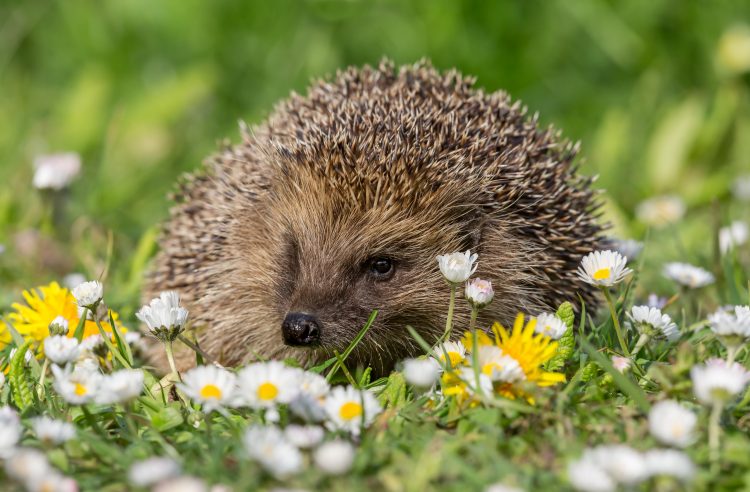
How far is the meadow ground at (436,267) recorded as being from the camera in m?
1.91

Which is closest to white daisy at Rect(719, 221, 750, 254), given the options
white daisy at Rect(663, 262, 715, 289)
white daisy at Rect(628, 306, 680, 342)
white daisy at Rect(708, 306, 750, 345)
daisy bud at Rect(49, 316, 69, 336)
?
white daisy at Rect(663, 262, 715, 289)

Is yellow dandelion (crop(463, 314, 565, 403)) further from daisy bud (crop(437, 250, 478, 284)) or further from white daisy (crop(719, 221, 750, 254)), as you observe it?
white daisy (crop(719, 221, 750, 254))

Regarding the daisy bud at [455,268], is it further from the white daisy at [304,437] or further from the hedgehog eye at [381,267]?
the white daisy at [304,437]

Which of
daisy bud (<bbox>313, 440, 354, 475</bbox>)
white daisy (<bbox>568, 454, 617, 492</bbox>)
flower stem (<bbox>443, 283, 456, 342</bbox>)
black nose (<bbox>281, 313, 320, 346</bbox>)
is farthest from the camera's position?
black nose (<bbox>281, 313, 320, 346</bbox>)

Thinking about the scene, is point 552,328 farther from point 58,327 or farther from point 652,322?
point 58,327

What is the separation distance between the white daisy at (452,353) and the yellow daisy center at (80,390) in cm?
82

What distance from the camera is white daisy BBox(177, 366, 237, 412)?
201 centimetres

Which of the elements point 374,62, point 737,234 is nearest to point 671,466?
point 737,234

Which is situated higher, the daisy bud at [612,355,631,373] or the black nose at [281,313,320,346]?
the daisy bud at [612,355,631,373]

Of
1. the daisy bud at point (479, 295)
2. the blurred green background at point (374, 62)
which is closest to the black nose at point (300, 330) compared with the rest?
the daisy bud at point (479, 295)

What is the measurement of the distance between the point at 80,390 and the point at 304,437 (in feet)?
1.75

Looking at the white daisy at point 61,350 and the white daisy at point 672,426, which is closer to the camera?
the white daisy at point 672,426

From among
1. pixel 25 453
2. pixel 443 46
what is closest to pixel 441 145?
pixel 25 453

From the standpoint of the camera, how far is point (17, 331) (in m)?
2.56
